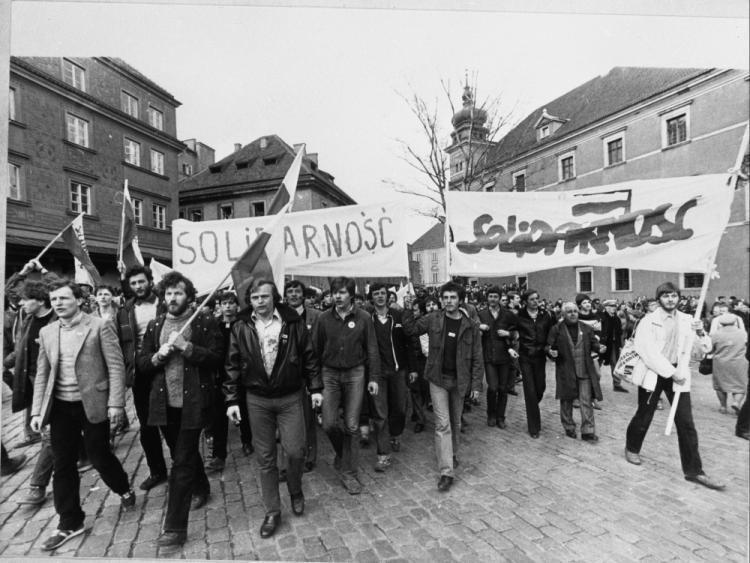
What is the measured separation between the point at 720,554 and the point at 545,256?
2611 mm

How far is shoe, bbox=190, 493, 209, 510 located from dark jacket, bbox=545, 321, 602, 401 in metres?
4.21

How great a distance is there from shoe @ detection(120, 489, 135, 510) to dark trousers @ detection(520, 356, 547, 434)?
4.34 meters

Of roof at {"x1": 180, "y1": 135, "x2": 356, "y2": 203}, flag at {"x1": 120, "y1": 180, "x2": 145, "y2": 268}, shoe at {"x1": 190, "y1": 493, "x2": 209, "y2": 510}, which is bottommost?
shoe at {"x1": 190, "y1": 493, "x2": 209, "y2": 510}

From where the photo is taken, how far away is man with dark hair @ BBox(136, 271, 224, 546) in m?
2.83

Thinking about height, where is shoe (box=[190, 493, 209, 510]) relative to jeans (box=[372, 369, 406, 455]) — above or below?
below

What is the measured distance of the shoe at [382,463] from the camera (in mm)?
3957

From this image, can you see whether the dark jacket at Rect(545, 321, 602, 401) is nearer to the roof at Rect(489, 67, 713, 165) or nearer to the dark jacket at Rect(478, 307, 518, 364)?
the dark jacket at Rect(478, 307, 518, 364)

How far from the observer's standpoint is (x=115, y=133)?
15.2m

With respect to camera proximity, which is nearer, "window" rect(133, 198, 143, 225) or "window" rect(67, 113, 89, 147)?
"window" rect(67, 113, 89, 147)

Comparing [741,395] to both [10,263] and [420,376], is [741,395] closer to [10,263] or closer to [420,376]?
[420,376]

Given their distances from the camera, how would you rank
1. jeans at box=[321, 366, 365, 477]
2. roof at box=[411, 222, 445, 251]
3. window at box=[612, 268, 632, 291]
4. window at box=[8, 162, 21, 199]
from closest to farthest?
jeans at box=[321, 366, 365, 477]
window at box=[8, 162, 21, 199]
window at box=[612, 268, 632, 291]
roof at box=[411, 222, 445, 251]

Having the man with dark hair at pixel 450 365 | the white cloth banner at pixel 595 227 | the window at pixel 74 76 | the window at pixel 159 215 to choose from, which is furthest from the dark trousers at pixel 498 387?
the window at pixel 159 215

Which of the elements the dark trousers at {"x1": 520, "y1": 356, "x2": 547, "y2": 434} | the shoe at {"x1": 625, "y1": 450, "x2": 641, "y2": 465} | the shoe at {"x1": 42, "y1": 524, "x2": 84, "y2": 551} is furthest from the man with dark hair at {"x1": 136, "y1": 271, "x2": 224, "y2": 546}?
the shoe at {"x1": 625, "y1": 450, "x2": 641, "y2": 465}

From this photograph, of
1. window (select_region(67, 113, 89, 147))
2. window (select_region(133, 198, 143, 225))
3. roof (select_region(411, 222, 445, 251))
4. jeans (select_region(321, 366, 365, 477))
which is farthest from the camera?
roof (select_region(411, 222, 445, 251))
